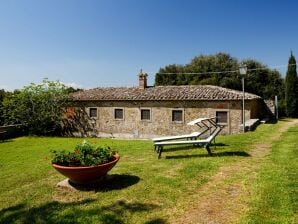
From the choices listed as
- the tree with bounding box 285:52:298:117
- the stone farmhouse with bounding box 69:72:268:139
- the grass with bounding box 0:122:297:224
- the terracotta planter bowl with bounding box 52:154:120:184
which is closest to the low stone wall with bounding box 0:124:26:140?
the stone farmhouse with bounding box 69:72:268:139

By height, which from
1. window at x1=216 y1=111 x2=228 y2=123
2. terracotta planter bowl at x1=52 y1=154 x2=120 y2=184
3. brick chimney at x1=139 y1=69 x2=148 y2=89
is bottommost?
terracotta planter bowl at x1=52 y1=154 x2=120 y2=184

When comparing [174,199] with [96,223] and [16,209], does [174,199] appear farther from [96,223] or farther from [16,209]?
[16,209]

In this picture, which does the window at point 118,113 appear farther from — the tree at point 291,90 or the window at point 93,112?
the tree at point 291,90

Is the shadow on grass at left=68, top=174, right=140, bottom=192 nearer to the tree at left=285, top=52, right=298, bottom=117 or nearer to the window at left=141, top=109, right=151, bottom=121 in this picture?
the window at left=141, top=109, right=151, bottom=121

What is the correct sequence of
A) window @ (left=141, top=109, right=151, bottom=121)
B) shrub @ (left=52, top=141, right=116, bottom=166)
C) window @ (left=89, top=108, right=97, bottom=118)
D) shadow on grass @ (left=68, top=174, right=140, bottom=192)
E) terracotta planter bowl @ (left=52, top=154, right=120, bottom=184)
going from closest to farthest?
1. terracotta planter bowl @ (left=52, top=154, right=120, bottom=184)
2. shrub @ (left=52, top=141, right=116, bottom=166)
3. shadow on grass @ (left=68, top=174, right=140, bottom=192)
4. window @ (left=141, top=109, right=151, bottom=121)
5. window @ (left=89, top=108, right=97, bottom=118)

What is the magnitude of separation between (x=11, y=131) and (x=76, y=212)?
2117cm

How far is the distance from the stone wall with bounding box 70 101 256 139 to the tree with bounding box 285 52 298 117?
8321 millimetres

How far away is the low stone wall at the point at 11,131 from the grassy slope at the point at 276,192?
67.4 ft

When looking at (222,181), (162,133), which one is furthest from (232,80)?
(222,181)

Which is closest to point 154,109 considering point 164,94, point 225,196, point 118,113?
point 164,94

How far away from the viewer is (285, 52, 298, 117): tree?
90.1ft

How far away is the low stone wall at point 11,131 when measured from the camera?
23167mm

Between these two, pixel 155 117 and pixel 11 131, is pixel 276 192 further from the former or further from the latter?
pixel 11 131

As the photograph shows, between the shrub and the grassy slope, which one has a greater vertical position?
the shrub
